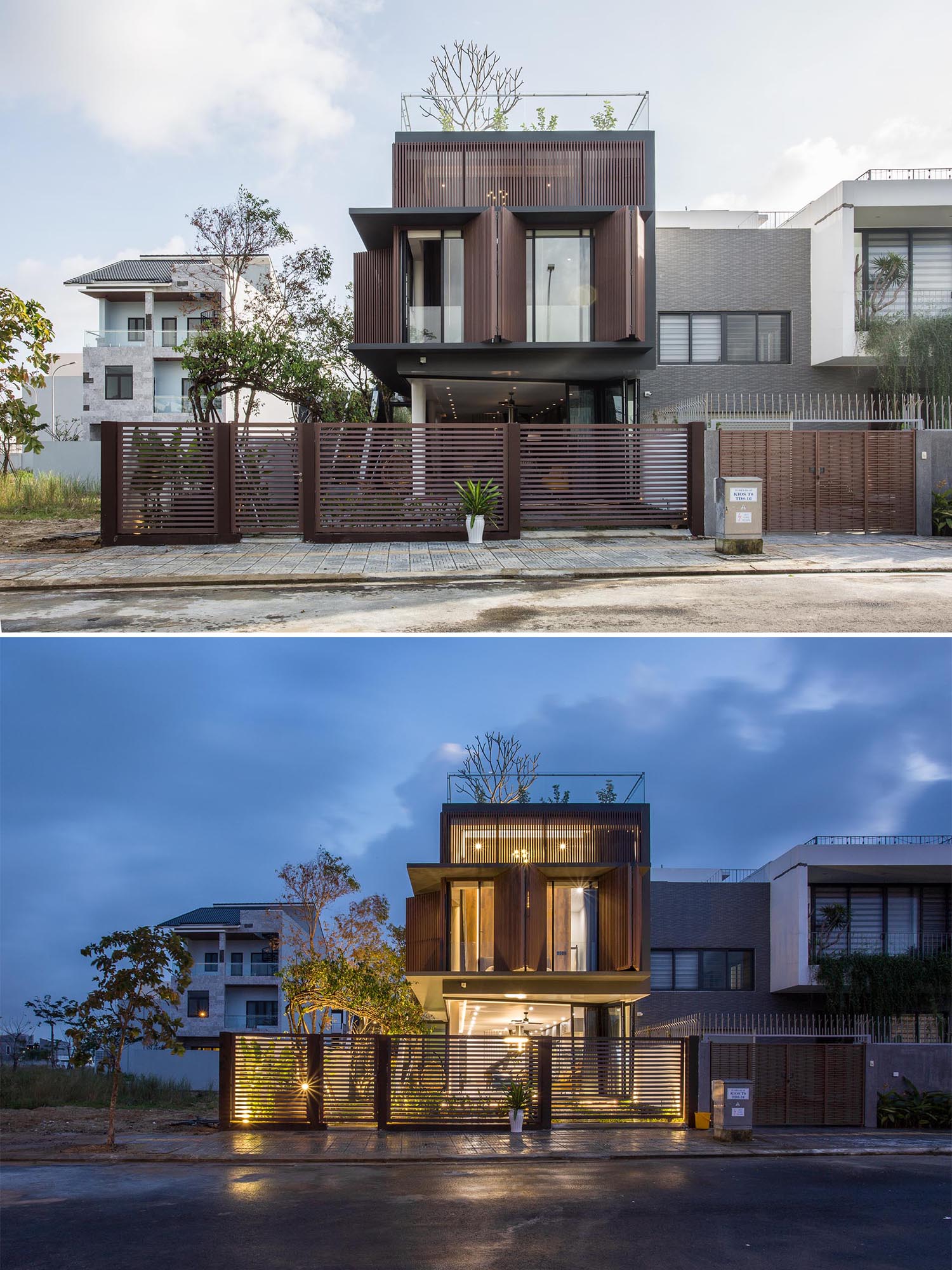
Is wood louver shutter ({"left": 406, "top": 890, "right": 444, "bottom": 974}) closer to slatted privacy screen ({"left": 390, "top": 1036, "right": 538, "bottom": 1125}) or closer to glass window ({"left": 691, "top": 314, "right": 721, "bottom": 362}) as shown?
slatted privacy screen ({"left": 390, "top": 1036, "right": 538, "bottom": 1125})

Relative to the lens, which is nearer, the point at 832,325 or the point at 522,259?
the point at 522,259

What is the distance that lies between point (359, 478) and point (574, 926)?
998 centimetres

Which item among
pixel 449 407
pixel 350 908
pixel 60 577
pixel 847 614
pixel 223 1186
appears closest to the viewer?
pixel 223 1186

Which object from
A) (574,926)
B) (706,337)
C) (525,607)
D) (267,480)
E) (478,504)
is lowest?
(574,926)

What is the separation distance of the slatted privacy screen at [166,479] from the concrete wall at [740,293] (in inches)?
621

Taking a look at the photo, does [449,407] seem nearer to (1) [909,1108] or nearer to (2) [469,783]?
(2) [469,783]

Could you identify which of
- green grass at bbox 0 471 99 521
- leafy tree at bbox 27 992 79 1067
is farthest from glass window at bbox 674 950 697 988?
green grass at bbox 0 471 99 521

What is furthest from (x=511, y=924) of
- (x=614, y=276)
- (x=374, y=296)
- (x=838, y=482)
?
(x=374, y=296)

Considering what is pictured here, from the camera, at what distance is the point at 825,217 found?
34.1 m

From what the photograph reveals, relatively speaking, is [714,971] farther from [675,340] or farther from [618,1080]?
[675,340]

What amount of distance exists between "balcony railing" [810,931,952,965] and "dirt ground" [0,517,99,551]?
18.7 meters

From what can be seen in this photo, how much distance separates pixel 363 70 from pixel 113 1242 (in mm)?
29653

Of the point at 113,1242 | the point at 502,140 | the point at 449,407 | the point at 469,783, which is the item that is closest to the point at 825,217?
the point at 502,140

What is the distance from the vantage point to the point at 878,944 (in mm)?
27547
